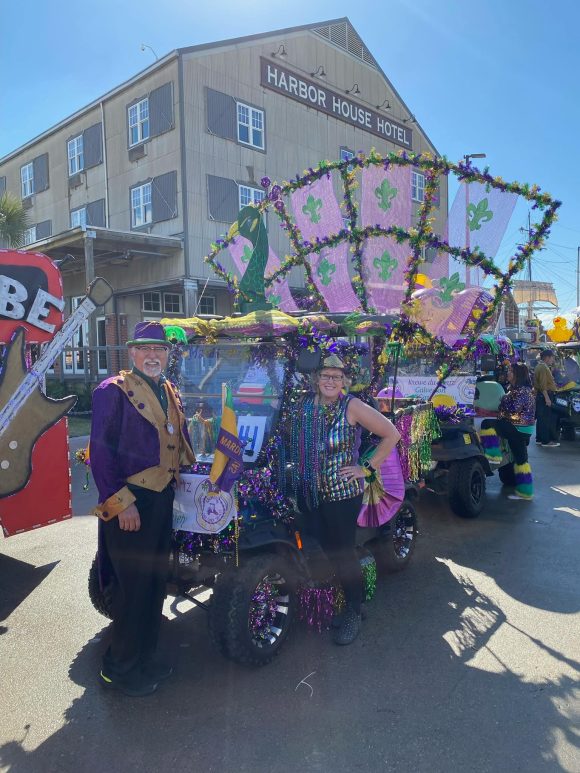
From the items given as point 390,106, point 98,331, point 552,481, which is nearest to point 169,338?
point 552,481

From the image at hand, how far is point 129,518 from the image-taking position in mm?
2930

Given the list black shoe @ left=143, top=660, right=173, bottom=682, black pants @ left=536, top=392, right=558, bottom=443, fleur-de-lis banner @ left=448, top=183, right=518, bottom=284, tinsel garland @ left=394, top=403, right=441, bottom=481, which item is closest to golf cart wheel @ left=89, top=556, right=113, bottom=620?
black shoe @ left=143, top=660, right=173, bottom=682

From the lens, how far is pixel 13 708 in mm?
2949

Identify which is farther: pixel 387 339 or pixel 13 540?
pixel 13 540

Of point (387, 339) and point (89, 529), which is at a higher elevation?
point (387, 339)

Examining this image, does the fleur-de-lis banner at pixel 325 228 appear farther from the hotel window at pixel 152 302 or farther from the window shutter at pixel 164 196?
the hotel window at pixel 152 302

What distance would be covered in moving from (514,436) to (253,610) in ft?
15.3

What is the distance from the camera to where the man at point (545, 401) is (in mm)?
11195

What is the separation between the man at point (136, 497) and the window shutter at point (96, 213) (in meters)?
18.2

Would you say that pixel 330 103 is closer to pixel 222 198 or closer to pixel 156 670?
pixel 222 198

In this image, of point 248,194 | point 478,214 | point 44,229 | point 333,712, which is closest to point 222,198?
point 248,194

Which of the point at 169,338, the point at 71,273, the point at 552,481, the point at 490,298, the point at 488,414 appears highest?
the point at 71,273

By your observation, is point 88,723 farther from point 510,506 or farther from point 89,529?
point 510,506

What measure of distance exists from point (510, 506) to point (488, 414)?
1.18m
